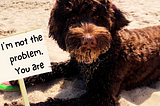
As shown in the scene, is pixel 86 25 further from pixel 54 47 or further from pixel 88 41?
pixel 54 47

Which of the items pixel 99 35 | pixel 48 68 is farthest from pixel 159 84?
pixel 48 68

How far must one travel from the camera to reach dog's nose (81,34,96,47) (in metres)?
1.78

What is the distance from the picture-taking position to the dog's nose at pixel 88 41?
5.85 feet

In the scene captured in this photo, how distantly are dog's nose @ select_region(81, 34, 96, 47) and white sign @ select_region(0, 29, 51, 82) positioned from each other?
45 centimetres

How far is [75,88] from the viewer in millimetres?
2877

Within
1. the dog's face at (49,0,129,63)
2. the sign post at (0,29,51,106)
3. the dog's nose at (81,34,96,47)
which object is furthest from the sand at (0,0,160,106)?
the sign post at (0,29,51,106)

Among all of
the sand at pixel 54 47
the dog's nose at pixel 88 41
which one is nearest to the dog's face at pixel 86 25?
the dog's nose at pixel 88 41

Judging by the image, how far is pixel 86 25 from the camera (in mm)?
2018

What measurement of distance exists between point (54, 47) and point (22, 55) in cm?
253

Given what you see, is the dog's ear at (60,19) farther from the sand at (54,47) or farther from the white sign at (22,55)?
the sand at (54,47)

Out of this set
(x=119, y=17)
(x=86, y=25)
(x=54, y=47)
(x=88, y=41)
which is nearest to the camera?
(x=88, y=41)

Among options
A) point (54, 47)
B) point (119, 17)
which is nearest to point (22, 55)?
point (119, 17)

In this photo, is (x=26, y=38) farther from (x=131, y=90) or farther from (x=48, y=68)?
(x=131, y=90)

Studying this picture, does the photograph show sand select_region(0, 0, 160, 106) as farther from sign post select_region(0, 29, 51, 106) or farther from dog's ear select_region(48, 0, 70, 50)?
sign post select_region(0, 29, 51, 106)
